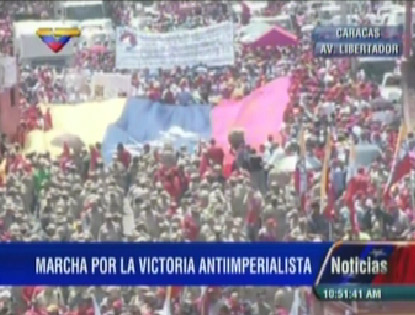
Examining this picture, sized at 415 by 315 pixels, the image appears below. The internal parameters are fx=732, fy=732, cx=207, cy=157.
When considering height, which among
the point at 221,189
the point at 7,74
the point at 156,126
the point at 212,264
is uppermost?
the point at 7,74

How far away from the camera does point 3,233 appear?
204cm

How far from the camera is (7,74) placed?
81.4 inches

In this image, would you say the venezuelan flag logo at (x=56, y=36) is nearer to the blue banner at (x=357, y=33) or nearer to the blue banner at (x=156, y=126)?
the blue banner at (x=156, y=126)

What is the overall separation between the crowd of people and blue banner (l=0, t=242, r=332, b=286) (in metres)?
0.02

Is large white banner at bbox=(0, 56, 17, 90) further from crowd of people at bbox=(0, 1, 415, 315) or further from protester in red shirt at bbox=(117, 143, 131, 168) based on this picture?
protester in red shirt at bbox=(117, 143, 131, 168)

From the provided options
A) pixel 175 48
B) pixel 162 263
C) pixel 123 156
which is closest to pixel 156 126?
pixel 123 156

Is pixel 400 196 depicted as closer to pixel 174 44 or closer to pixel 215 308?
pixel 215 308

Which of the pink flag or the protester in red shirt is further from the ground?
the pink flag

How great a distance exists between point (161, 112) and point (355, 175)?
22.3 inches

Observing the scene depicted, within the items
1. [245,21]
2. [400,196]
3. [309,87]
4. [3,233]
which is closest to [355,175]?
[400,196]

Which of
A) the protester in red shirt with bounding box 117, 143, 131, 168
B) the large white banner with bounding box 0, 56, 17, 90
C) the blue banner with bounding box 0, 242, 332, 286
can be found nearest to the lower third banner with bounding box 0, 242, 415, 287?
the blue banner with bounding box 0, 242, 332, 286

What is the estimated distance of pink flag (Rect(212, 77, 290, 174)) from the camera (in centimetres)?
204

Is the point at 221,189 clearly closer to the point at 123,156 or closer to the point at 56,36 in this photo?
the point at 123,156

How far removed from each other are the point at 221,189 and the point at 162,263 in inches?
10.3
